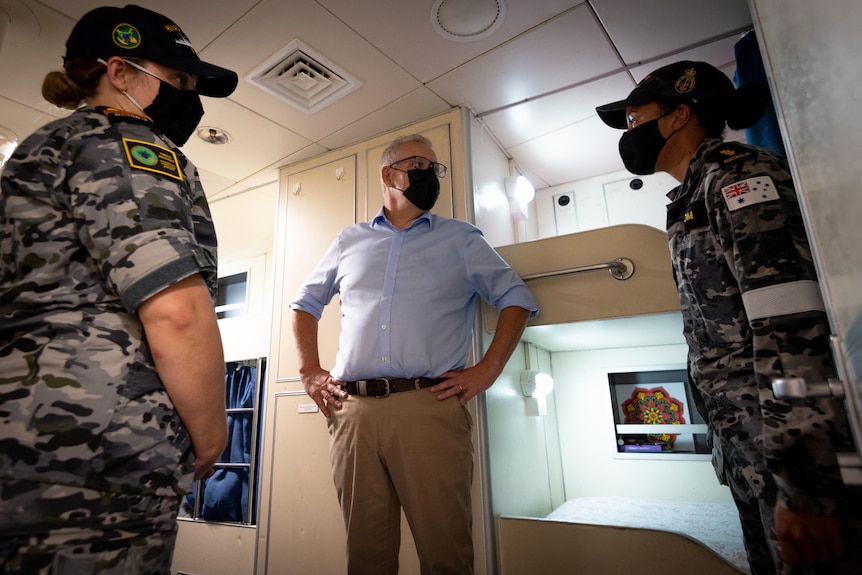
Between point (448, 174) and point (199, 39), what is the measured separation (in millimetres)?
1255

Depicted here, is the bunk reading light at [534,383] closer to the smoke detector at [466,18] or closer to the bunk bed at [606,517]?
the bunk bed at [606,517]

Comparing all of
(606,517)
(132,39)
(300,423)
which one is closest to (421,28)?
(132,39)

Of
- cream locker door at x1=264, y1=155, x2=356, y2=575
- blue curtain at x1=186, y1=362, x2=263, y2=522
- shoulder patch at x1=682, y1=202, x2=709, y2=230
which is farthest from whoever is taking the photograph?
blue curtain at x1=186, y1=362, x2=263, y2=522

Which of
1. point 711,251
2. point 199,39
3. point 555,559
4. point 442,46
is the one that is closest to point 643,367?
point 555,559

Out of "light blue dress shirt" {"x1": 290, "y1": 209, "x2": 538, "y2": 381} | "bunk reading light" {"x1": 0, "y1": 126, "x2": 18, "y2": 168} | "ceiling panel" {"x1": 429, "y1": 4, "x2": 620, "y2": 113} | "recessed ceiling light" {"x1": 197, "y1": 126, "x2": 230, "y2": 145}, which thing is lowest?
"light blue dress shirt" {"x1": 290, "y1": 209, "x2": 538, "y2": 381}

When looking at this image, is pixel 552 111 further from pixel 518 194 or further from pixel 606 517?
pixel 606 517

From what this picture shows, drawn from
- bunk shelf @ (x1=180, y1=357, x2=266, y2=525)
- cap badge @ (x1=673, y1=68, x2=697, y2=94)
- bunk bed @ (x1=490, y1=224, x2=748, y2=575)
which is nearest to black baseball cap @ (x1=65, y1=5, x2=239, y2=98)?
cap badge @ (x1=673, y1=68, x2=697, y2=94)

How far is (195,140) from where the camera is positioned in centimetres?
270

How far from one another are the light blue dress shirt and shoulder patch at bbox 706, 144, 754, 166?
2.57 ft

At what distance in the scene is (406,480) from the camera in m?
1.48

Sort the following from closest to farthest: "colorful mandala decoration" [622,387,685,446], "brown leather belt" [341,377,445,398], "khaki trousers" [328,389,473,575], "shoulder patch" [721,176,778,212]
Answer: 1. "shoulder patch" [721,176,778,212]
2. "khaki trousers" [328,389,473,575]
3. "brown leather belt" [341,377,445,398]
4. "colorful mandala decoration" [622,387,685,446]

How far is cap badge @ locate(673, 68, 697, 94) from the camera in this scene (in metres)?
1.34

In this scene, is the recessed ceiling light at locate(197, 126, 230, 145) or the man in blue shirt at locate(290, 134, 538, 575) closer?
the man in blue shirt at locate(290, 134, 538, 575)

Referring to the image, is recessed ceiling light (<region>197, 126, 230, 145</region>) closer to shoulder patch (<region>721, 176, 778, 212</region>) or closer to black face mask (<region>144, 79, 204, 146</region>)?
black face mask (<region>144, 79, 204, 146</region>)
